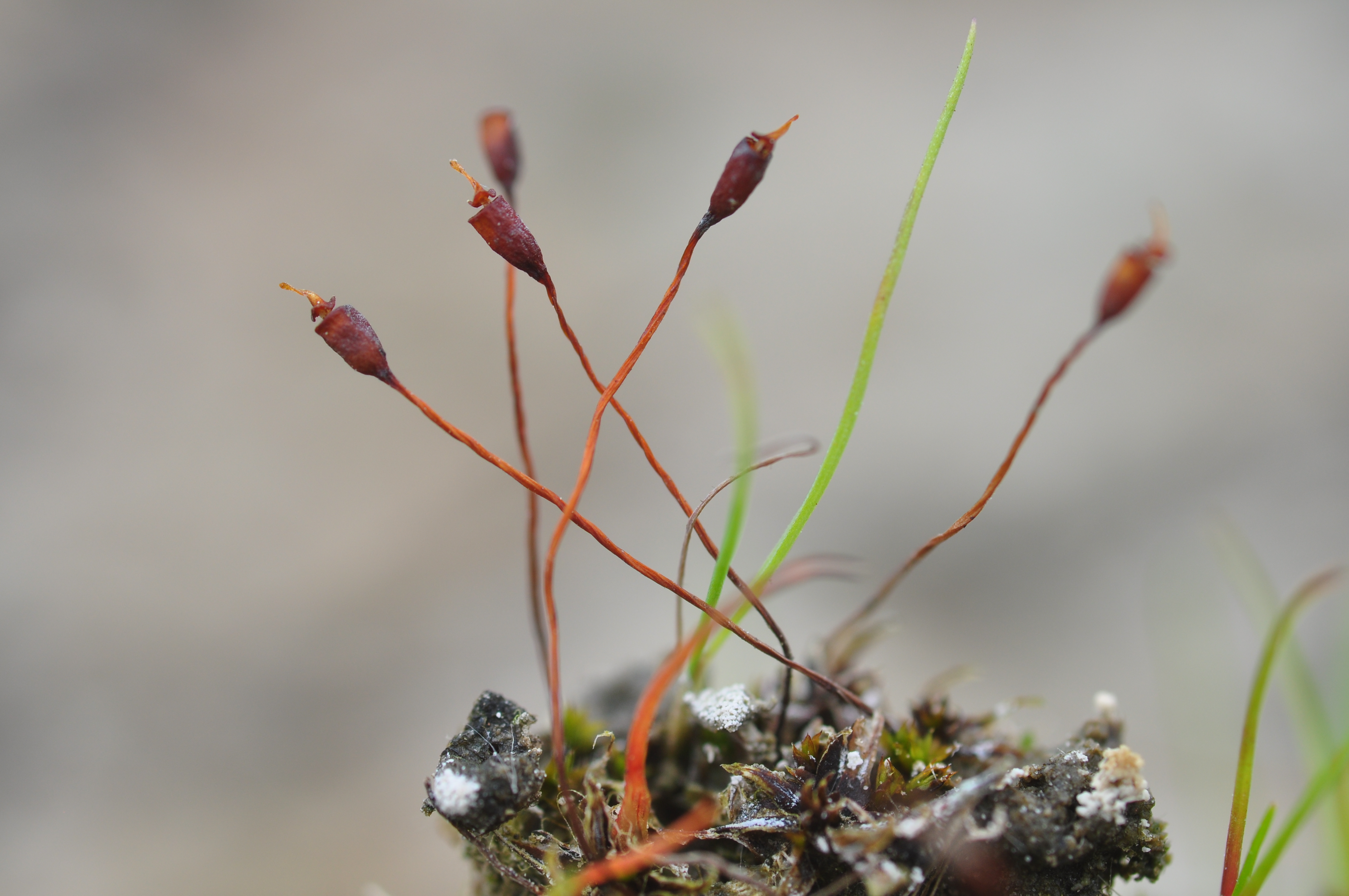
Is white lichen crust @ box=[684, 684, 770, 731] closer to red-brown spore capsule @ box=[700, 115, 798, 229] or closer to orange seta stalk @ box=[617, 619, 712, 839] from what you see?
orange seta stalk @ box=[617, 619, 712, 839]

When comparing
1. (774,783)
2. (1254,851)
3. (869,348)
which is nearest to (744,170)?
(869,348)

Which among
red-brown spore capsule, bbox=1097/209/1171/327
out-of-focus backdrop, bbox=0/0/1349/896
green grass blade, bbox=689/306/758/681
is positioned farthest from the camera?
out-of-focus backdrop, bbox=0/0/1349/896

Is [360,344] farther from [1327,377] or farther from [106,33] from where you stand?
[106,33]

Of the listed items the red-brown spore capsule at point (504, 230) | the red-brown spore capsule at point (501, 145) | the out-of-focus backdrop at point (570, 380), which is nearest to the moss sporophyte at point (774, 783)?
the red-brown spore capsule at point (504, 230)

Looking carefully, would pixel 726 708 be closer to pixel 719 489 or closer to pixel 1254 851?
pixel 719 489

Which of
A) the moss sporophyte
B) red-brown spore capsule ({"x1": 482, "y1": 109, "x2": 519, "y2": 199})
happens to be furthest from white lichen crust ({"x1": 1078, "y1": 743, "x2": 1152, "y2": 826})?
red-brown spore capsule ({"x1": 482, "y1": 109, "x2": 519, "y2": 199})
